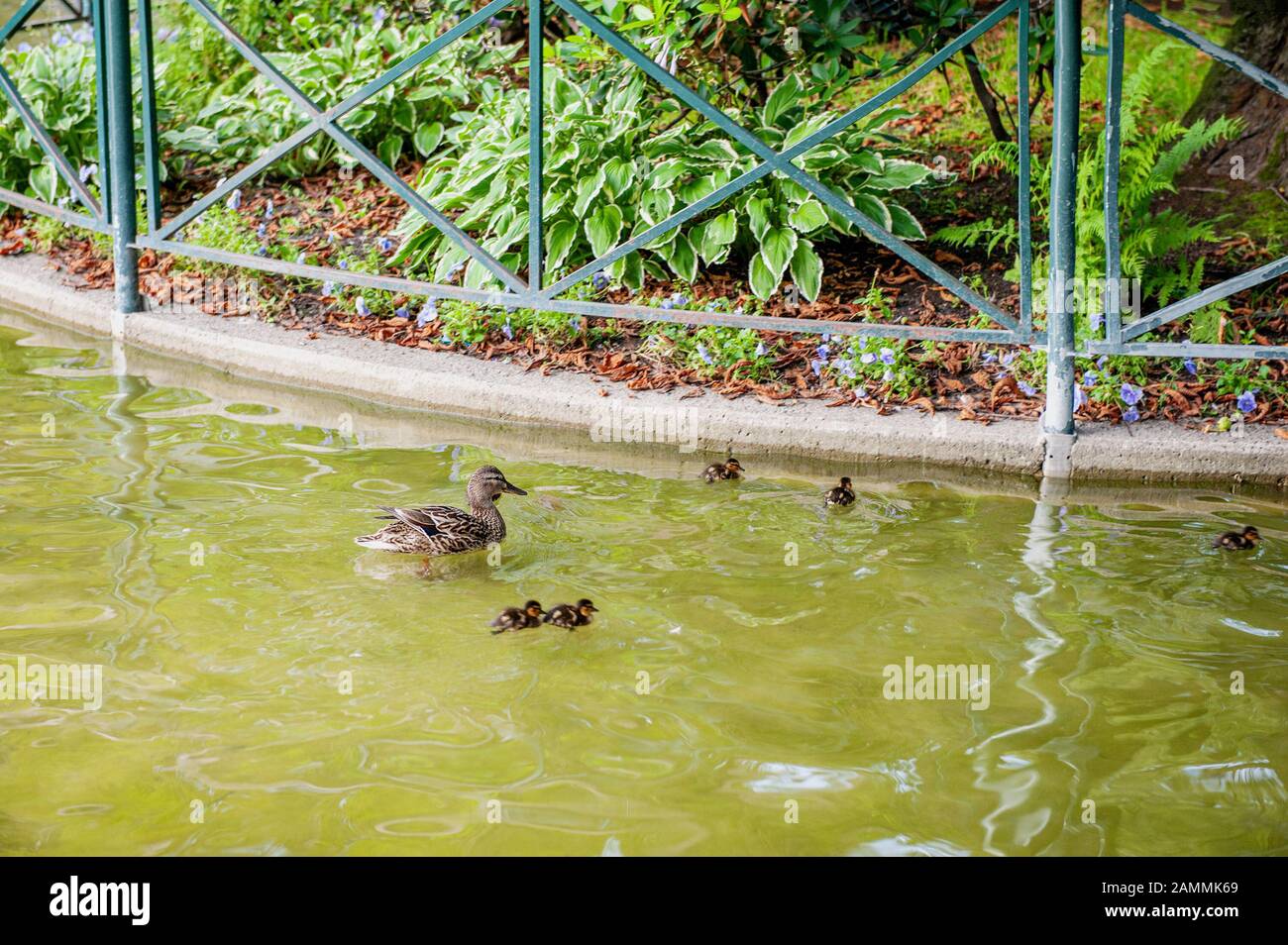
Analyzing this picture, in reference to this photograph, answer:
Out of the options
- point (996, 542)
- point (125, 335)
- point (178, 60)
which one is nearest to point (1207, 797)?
point (996, 542)

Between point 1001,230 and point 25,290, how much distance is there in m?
6.44

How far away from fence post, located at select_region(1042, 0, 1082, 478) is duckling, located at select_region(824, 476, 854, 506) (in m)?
1.08

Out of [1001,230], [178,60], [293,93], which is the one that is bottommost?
[1001,230]

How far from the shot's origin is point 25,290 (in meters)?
9.76

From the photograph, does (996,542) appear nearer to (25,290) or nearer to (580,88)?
(580,88)

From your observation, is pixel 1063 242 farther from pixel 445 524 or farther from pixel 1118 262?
pixel 445 524

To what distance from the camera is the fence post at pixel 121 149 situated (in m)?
8.40

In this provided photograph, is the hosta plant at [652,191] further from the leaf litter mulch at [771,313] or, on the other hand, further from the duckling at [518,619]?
the duckling at [518,619]

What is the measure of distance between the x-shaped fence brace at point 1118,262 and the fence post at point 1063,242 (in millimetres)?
152

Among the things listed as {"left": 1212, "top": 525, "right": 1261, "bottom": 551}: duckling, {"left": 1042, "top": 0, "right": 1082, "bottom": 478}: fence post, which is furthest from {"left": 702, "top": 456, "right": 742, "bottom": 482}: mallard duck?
{"left": 1212, "top": 525, "right": 1261, "bottom": 551}: duckling

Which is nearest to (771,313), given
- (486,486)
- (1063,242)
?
(1063,242)

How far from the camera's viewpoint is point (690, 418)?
7430 millimetres

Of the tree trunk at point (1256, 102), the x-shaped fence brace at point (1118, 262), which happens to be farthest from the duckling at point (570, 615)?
the tree trunk at point (1256, 102)

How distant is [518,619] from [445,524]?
2.69ft
